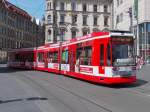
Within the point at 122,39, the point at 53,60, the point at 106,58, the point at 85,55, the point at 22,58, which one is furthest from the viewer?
the point at 22,58

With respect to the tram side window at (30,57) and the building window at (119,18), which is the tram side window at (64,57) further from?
the building window at (119,18)

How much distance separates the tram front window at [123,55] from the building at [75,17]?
70.8 m

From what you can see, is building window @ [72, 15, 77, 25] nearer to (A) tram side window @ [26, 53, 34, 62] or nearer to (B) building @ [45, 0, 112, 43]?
(B) building @ [45, 0, 112, 43]

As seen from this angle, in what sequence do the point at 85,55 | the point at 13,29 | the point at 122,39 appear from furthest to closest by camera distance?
the point at 13,29 < the point at 85,55 < the point at 122,39

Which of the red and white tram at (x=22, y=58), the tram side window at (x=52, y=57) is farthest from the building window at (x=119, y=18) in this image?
the tram side window at (x=52, y=57)

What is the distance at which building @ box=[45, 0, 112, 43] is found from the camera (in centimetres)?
9212

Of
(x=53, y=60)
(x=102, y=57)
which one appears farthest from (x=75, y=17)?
(x=102, y=57)

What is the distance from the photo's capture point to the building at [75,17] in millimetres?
92125

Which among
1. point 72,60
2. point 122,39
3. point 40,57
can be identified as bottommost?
point 72,60

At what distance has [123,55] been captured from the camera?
20.4 m

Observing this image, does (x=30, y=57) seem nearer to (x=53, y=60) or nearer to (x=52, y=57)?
(x=52, y=57)

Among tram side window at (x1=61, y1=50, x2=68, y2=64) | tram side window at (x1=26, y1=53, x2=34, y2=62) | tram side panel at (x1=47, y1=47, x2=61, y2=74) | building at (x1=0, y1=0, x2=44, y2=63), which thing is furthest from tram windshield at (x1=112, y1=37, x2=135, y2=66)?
building at (x1=0, y1=0, x2=44, y2=63)

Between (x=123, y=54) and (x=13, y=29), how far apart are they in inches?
3555

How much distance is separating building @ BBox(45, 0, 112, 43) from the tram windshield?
7073 centimetres
